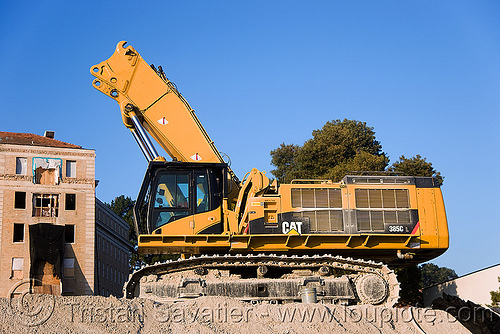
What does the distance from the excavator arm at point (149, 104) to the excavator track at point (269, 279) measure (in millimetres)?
3622

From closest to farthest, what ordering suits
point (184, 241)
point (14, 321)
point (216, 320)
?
point (14, 321)
point (216, 320)
point (184, 241)

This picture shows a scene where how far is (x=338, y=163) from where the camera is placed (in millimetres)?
36469

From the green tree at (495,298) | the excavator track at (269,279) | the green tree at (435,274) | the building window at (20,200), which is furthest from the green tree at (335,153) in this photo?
the green tree at (435,274)

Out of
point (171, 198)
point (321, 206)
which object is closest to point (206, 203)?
point (171, 198)

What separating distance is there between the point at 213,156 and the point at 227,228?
2.55m

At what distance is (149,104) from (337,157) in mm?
20753

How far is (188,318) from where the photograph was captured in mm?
11898

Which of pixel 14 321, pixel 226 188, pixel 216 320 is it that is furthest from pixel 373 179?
pixel 14 321

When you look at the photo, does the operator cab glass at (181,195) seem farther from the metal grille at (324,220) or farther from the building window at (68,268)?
the building window at (68,268)

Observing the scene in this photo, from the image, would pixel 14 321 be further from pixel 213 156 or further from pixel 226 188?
pixel 213 156

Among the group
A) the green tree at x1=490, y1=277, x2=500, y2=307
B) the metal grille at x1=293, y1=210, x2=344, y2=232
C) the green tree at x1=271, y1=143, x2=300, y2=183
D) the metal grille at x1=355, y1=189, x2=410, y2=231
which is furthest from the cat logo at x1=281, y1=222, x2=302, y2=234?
the green tree at x1=271, y1=143, x2=300, y2=183

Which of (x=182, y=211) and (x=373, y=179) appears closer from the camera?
(x=182, y=211)

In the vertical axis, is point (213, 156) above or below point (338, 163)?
below

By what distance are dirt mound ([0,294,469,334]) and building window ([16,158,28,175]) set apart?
38126mm
